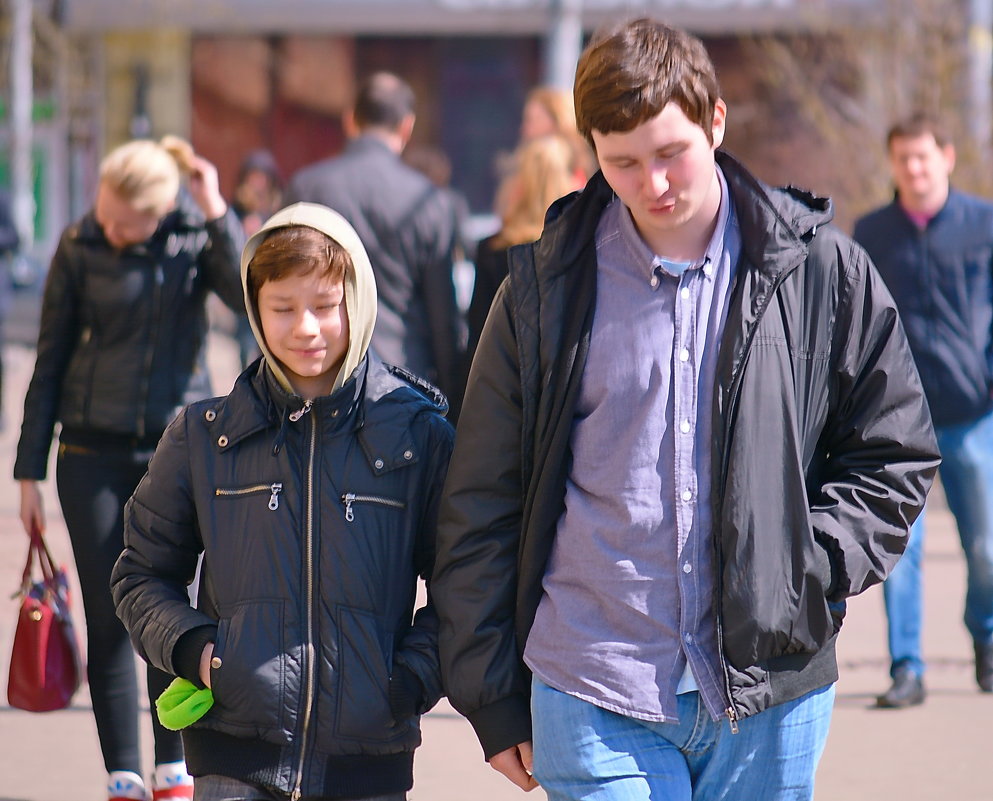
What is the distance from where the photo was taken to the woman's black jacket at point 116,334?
4500 millimetres

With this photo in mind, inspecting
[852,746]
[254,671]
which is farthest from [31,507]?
[852,746]

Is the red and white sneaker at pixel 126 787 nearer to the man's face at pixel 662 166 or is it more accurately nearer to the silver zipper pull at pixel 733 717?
the silver zipper pull at pixel 733 717

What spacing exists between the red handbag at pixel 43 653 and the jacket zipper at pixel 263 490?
5.21ft

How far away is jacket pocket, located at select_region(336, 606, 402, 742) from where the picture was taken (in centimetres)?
289

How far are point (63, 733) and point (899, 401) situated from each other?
148 inches

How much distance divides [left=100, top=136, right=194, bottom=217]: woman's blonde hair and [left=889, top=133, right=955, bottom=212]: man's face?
9.35 feet

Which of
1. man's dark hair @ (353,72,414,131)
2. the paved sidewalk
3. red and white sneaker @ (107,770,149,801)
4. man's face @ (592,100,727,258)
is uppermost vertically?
man's dark hair @ (353,72,414,131)

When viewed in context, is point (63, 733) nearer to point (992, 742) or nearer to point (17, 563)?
point (17, 563)

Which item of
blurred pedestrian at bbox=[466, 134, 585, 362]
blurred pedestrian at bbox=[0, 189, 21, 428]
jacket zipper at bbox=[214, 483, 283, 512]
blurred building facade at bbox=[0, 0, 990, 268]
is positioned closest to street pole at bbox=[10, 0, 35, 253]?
blurred building facade at bbox=[0, 0, 990, 268]

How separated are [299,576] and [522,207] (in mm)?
2886

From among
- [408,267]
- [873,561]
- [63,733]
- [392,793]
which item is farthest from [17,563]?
[873,561]

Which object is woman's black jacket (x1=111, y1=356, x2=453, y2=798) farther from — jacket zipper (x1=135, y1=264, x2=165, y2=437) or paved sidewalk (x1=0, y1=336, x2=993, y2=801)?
paved sidewalk (x1=0, y1=336, x2=993, y2=801)

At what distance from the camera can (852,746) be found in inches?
210

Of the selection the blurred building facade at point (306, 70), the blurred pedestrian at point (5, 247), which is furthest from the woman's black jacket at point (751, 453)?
the blurred building facade at point (306, 70)
